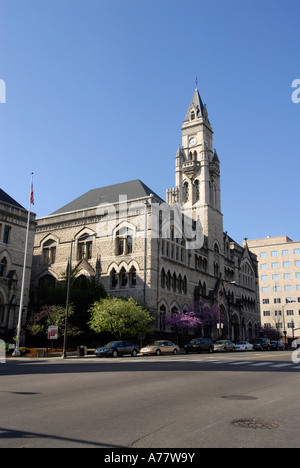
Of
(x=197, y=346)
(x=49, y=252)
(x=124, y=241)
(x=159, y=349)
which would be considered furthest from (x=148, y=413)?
(x=49, y=252)

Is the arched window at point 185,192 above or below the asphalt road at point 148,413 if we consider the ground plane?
above

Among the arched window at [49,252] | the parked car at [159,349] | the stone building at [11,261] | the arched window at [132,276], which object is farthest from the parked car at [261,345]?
the stone building at [11,261]

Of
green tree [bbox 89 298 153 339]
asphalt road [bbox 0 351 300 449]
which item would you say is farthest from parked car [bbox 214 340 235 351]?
asphalt road [bbox 0 351 300 449]

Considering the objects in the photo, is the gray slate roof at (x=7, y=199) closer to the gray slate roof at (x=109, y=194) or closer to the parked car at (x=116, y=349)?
the gray slate roof at (x=109, y=194)

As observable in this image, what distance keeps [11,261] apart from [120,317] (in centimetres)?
1197

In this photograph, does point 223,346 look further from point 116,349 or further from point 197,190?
point 197,190

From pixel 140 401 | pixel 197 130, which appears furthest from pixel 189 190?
pixel 140 401

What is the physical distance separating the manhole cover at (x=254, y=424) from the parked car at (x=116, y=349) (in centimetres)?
2453

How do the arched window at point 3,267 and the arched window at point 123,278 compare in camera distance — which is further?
the arched window at point 123,278

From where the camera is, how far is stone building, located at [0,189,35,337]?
127 feet

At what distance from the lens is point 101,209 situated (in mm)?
49750

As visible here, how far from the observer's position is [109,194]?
53.7m

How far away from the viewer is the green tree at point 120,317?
124 ft
